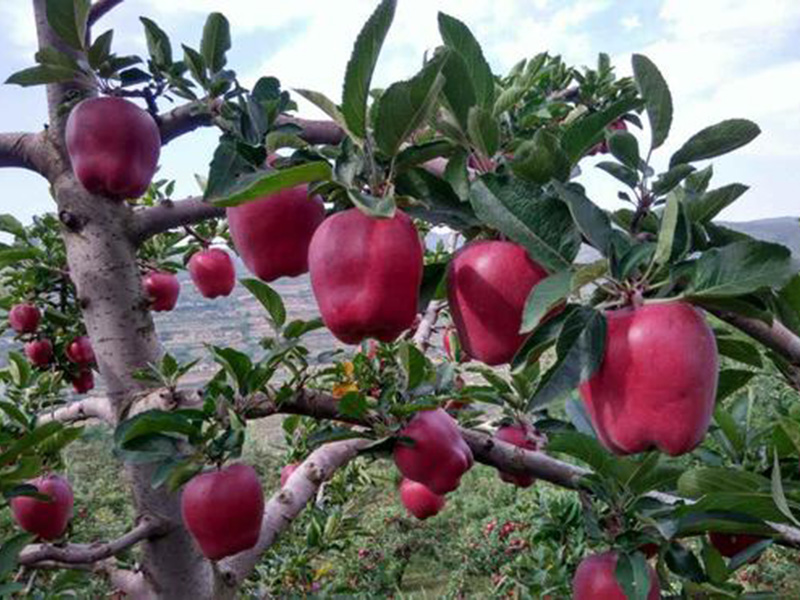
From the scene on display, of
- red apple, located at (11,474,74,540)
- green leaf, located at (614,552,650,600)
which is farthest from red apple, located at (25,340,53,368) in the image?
green leaf, located at (614,552,650,600)

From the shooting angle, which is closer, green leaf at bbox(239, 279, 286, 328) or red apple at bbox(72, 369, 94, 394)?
green leaf at bbox(239, 279, 286, 328)

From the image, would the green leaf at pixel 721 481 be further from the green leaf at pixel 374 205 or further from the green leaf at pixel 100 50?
the green leaf at pixel 100 50

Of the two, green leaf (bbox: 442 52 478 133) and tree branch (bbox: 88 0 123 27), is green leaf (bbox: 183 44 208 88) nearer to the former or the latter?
tree branch (bbox: 88 0 123 27)

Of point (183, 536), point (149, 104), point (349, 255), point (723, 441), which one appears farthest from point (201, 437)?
point (723, 441)

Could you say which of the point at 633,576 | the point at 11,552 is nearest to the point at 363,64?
the point at 633,576

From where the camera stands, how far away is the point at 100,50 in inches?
37.8

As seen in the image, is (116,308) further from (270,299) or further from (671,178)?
(671,178)

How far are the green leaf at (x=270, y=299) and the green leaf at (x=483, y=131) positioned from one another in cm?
53

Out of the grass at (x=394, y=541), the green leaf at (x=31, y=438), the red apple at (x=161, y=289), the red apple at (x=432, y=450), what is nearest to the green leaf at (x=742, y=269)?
the red apple at (x=432, y=450)

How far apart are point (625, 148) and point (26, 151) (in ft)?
3.14

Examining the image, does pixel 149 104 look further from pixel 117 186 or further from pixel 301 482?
pixel 301 482

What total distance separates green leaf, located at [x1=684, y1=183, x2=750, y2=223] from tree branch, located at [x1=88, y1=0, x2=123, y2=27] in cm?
91

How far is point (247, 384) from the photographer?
100cm

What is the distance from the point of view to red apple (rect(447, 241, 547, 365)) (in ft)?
1.65
